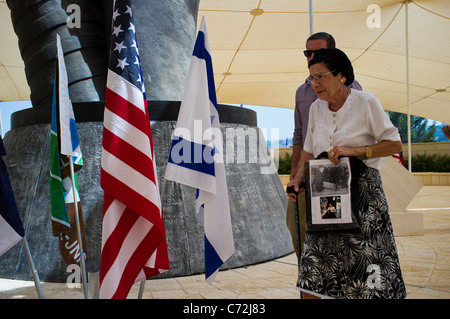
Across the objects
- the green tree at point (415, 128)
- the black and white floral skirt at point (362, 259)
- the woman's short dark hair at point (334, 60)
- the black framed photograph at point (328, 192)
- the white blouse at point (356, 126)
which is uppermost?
the green tree at point (415, 128)

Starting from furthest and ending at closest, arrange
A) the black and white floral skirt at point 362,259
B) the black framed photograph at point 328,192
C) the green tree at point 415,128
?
the green tree at point 415,128 → the black framed photograph at point 328,192 → the black and white floral skirt at point 362,259

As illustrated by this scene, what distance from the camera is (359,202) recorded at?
95.3 inches

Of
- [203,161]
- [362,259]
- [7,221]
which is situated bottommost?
[362,259]

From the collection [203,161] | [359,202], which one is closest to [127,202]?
[203,161]

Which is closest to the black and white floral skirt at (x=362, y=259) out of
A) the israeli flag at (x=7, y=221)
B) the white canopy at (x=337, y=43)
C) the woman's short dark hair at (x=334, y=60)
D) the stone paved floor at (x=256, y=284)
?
the woman's short dark hair at (x=334, y=60)

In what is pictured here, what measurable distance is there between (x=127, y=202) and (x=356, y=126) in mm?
1376

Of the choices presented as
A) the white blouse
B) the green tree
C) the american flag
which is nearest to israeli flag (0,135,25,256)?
the american flag

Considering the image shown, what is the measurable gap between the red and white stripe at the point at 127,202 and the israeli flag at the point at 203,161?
18 cm

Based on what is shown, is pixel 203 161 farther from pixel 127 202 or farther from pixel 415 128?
pixel 415 128

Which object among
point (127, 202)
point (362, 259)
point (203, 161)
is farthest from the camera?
point (203, 161)

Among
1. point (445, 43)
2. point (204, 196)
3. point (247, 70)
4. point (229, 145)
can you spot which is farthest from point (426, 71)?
point (204, 196)

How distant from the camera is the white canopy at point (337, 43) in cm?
1363

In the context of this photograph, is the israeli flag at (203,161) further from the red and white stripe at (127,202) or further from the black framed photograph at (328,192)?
the black framed photograph at (328,192)
